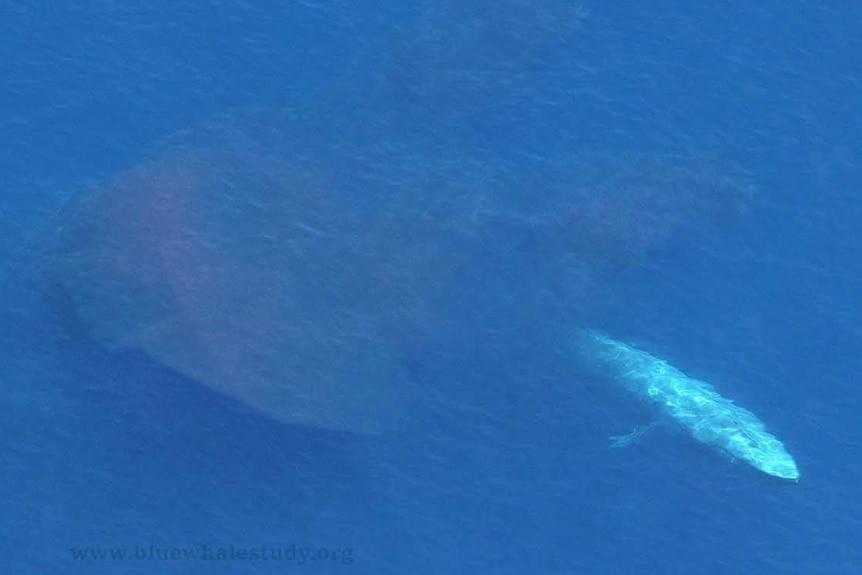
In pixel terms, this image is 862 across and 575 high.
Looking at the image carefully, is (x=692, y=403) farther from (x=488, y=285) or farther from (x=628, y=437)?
(x=488, y=285)

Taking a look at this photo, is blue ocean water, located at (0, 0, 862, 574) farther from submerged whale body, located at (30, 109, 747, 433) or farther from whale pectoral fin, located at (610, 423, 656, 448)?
whale pectoral fin, located at (610, 423, 656, 448)

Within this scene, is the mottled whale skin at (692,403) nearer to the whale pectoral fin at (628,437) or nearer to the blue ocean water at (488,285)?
the blue ocean water at (488,285)

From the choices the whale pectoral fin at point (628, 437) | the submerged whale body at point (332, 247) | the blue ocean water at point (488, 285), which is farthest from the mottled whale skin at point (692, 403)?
the submerged whale body at point (332, 247)

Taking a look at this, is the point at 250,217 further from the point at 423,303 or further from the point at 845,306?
the point at 845,306

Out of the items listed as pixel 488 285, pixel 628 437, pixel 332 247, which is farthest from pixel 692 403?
pixel 332 247

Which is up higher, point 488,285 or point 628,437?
point 488,285

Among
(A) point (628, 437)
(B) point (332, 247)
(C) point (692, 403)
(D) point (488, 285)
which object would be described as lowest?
(A) point (628, 437)

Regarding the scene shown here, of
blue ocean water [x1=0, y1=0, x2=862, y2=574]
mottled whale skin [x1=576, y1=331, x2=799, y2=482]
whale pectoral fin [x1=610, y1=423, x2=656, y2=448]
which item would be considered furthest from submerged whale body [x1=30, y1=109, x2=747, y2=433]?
whale pectoral fin [x1=610, y1=423, x2=656, y2=448]
